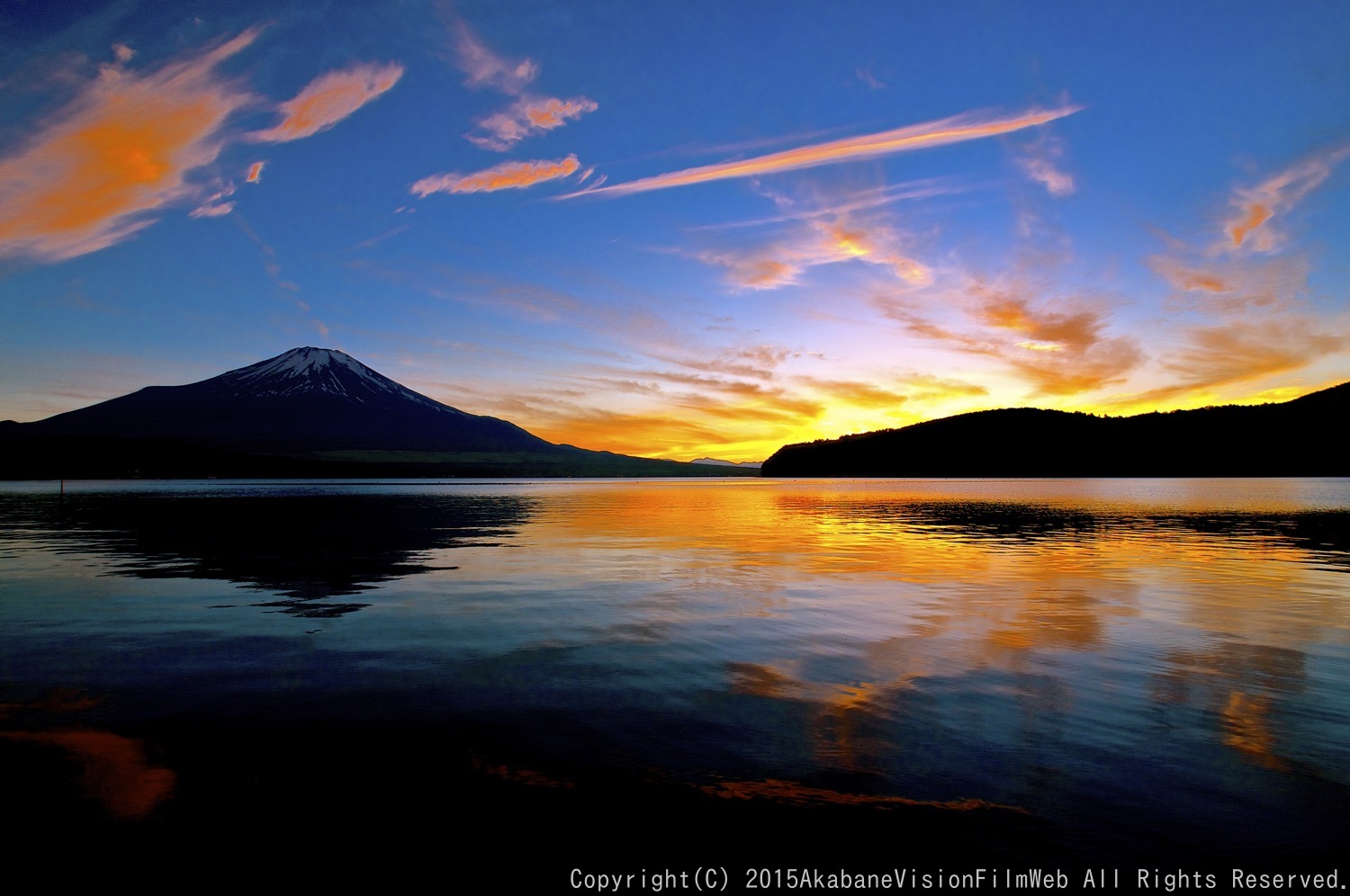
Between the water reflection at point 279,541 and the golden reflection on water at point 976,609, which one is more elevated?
the golden reflection on water at point 976,609

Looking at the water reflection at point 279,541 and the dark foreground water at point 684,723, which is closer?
the dark foreground water at point 684,723

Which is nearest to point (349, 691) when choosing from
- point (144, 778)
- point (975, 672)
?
point (144, 778)

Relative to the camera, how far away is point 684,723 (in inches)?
356

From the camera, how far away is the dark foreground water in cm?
609

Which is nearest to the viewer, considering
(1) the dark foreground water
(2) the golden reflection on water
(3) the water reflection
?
(1) the dark foreground water

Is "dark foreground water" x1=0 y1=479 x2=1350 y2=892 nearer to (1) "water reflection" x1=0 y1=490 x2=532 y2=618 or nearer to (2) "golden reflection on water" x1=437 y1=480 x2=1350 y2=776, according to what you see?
(2) "golden reflection on water" x1=437 y1=480 x2=1350 y2=776

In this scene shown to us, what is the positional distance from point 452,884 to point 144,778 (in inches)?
169

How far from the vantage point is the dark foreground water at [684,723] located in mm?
6094

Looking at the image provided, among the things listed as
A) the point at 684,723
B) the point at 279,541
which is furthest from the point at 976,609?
the point at 279,541

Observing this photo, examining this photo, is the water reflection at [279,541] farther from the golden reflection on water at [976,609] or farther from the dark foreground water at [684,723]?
the golden reflection on water at [976,609]

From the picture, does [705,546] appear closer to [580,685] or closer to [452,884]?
[580,685]

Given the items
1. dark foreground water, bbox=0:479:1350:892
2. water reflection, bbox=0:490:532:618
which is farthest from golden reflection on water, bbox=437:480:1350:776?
water reflection, bbox=0:490:532:618

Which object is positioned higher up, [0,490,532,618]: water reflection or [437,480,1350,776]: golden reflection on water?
[437,480,1350,776]: golden reflection on water

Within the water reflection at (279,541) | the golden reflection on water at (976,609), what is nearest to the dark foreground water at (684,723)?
the golden reflection on water at (976,609)
